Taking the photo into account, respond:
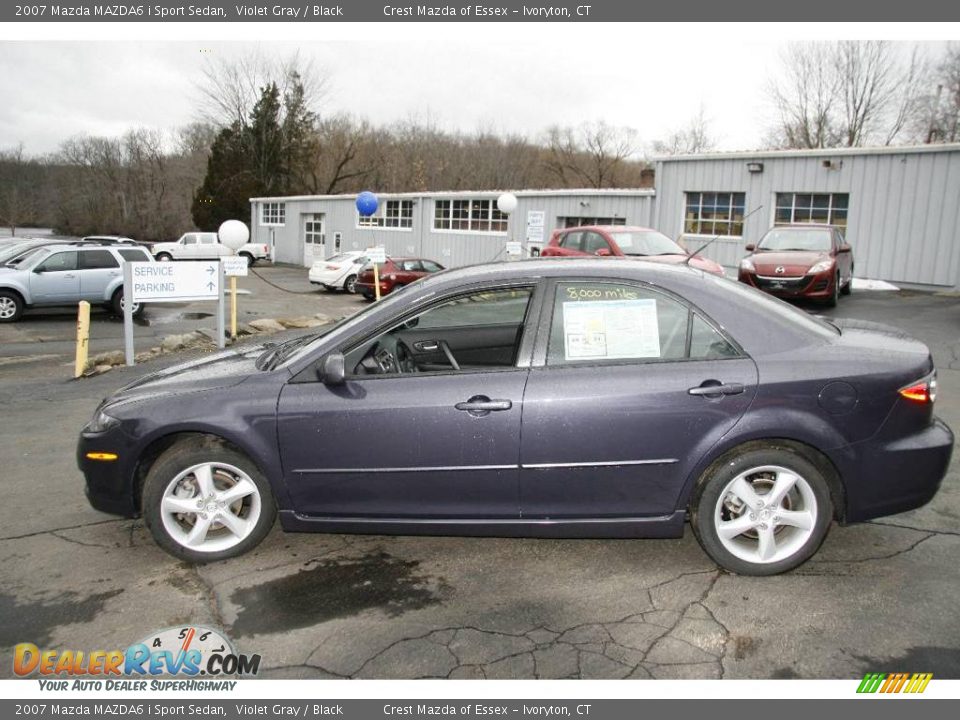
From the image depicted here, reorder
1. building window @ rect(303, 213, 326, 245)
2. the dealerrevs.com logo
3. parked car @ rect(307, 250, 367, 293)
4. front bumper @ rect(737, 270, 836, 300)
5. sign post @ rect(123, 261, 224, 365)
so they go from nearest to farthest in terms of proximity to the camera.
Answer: the dealerrevs.com logo → sign post @ rect(123, 261, 224, 365) → front bumper @ rect(737, 270, 836, 300) → parked car @ rect(307, 250, 367, 293) → building window @ rect(303, 213, 326, 245)

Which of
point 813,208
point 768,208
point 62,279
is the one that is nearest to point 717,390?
point 62,279

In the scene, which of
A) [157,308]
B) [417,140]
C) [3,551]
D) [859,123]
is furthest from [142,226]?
[3,551]

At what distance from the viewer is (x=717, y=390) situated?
3.43 m

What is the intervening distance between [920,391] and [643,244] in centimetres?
1086

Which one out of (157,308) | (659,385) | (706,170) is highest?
(706,170)

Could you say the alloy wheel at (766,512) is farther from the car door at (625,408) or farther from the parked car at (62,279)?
the parked car at (62,279)

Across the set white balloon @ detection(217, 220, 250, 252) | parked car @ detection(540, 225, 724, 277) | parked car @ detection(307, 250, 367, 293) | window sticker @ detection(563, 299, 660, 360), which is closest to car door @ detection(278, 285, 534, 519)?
window sticker @ detection(563, 299, 660, 360)

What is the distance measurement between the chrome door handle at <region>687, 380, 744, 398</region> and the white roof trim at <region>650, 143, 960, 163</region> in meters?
16.7

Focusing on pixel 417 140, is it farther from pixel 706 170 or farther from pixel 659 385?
pixel 659 385

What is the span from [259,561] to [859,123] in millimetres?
51130

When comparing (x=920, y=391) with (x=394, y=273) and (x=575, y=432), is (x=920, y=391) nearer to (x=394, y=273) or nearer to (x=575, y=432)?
(x=575, y=432)

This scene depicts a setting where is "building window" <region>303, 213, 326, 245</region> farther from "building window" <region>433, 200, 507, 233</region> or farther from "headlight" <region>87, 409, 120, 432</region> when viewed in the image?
"headlight" <region>87, 409, 120, 432</region>

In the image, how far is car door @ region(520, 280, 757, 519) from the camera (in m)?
3.44

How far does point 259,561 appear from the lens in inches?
152
